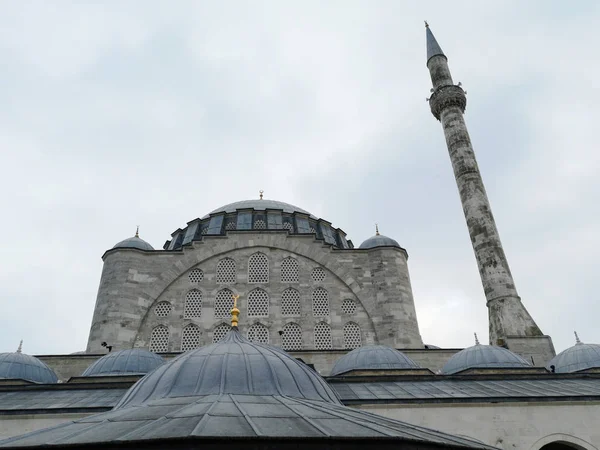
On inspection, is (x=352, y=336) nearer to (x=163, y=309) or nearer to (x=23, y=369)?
(x=163, y=309)

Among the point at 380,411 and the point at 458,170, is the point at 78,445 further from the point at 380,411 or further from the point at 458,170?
the point at 458,170

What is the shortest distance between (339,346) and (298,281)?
3241mm

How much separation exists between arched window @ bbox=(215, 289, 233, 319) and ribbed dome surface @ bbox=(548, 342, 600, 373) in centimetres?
1198

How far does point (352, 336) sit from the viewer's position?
61.2 feet

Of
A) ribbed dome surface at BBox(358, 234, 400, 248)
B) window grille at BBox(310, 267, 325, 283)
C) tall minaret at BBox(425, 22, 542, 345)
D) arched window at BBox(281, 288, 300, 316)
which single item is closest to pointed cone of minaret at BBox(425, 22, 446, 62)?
tall minaret at BBox(425, 22, 542, 345)

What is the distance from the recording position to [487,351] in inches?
588

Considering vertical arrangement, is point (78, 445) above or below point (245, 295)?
below

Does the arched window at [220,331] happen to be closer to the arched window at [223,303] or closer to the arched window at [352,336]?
the arched window at [223,303]

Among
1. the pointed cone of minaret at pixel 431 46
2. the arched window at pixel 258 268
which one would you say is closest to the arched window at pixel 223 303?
the arched window at pixel 258 268

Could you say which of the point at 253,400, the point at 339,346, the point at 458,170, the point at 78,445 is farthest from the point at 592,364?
the point at 78,445

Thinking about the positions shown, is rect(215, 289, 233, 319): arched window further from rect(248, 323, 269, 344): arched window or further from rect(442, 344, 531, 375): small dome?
rect(442, 344, 531, 375): small dome

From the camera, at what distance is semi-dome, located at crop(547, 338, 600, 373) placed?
15.2 m

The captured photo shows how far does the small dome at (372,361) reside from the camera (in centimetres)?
1418

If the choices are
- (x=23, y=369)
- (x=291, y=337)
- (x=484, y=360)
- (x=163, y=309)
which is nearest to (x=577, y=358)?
(x=484, y=360)
